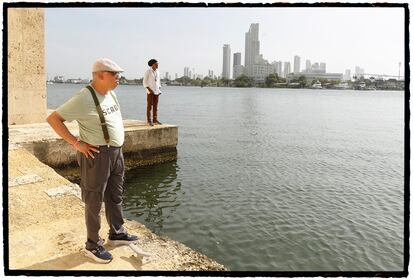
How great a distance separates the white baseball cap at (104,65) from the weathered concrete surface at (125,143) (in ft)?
17.4

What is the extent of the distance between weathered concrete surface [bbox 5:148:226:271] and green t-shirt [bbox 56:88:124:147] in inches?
50.7

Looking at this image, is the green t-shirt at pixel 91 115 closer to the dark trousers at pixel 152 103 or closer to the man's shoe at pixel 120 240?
the man's shoe at pixel 120 240

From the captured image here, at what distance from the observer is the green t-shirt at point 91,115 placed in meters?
3.83

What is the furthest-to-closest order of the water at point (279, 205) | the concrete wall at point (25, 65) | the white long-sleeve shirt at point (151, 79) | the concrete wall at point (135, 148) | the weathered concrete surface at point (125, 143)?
the white long-sleeve shirt at point (151, 79), the concrete wall at point (25, 65), the concrete wall at point (135, 148), the weathered concrete surface at point (125, 143), the water at point (279, 205)

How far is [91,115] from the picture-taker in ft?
12.7

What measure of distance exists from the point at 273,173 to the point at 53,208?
8.82 metres

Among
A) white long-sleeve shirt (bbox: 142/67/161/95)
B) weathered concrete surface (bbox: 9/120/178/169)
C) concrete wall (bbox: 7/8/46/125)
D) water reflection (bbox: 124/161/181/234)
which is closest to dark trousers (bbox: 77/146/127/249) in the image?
water reflection (bbox: 124/161/181/234)

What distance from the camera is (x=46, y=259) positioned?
405 centimetres

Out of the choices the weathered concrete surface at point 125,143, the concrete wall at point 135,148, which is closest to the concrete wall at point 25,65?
the weathered concrete surface at point 125,143

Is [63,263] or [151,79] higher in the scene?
[151,79]

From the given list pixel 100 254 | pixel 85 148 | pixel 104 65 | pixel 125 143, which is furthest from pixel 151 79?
pixel 100 254

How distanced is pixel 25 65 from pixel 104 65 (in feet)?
26.4

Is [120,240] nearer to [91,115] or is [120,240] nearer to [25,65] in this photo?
[91,115]

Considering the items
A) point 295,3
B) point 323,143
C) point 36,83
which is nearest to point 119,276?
point 295,3
